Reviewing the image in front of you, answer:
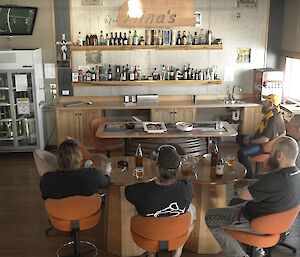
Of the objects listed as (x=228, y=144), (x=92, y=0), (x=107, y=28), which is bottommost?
(x=228, y=144)

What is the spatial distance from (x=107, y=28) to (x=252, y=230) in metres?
5.18

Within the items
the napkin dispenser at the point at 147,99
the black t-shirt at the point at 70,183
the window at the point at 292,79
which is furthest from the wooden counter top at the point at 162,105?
the black t-shirt at the point at 70,183

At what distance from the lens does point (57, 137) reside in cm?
723

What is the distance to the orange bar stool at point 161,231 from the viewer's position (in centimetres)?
292

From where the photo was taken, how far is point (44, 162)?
413 centimetres

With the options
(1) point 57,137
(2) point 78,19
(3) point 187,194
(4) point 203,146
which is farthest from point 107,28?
(3) point 187,194

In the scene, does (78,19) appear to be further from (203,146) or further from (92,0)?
(203,146)

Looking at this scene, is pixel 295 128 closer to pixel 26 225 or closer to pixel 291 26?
pixel 291 26

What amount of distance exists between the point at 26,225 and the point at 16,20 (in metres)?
3.96

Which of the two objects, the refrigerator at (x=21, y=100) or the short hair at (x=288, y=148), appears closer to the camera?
the short hair at (x=288, y=148)

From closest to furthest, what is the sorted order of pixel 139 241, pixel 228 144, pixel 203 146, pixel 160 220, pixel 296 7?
pixel 160 220, pixel 139 241, pixel 203 146, pixel 296 7, pixel 228 144

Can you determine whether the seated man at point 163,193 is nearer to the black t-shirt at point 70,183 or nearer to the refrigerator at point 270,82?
the black t-shirt at point 70,183

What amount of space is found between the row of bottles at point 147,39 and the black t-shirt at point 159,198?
475cm

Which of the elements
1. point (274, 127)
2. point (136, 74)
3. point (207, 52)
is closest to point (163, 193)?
point (274, 127)
